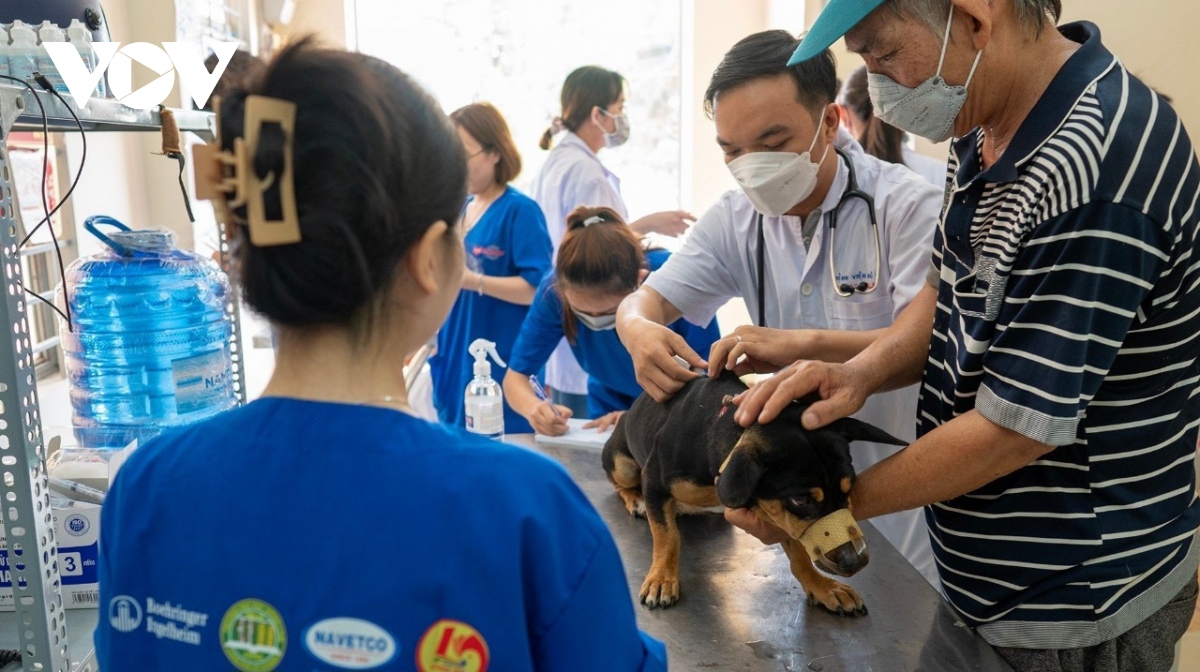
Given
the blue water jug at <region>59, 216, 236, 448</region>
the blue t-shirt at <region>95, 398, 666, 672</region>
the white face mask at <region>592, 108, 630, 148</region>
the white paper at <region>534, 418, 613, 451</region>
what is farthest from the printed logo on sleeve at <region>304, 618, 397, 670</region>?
the white face mask at <region>592, 108, 630, 148</region>

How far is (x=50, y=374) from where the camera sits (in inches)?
104

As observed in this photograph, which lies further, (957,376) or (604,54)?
(604,54)

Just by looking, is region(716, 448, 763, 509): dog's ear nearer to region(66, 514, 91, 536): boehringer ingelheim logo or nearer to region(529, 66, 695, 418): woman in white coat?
region(66, 514, 91, 536): boehringer ingelheim logo

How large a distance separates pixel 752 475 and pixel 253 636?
2.72 ft

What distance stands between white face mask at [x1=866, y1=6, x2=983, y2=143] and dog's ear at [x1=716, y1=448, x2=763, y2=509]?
571 millimetres

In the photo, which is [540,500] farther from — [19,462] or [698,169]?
[698,169]

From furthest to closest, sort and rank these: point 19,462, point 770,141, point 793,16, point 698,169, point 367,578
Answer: point 698,169 < point 793,16 < point 770,141 < point 19,462 < point 367,578

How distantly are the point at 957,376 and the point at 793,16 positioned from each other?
14.2 ft

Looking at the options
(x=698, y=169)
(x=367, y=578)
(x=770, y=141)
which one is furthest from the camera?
(x=698, y=169)

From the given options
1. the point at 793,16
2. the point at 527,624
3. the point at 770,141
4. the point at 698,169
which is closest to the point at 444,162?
the point at 527,624

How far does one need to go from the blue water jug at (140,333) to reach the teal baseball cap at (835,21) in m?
1.23

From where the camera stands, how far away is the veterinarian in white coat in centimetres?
172

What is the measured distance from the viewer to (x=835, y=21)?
121 centimetres

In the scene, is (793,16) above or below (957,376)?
above
